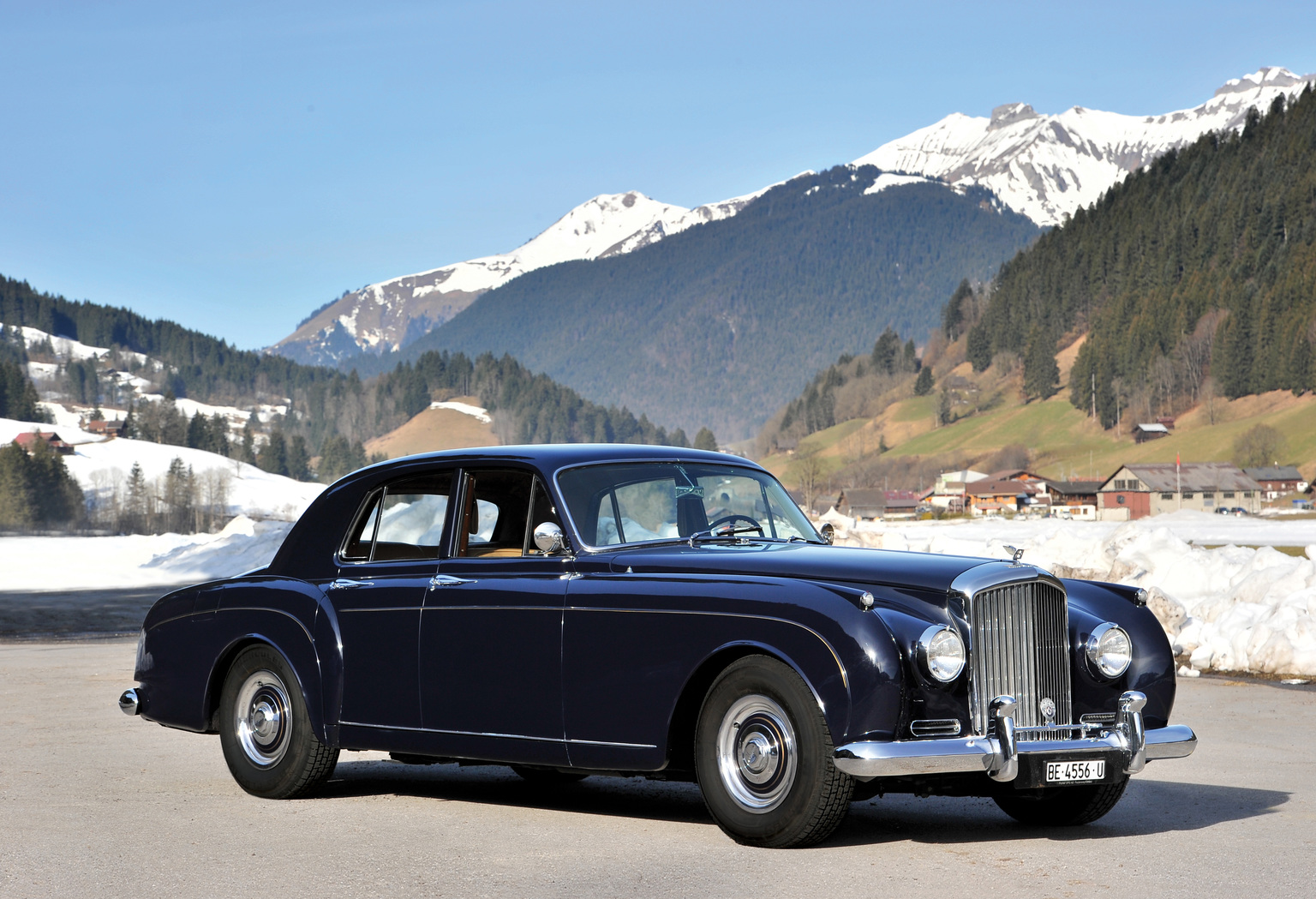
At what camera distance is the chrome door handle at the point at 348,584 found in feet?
26.7

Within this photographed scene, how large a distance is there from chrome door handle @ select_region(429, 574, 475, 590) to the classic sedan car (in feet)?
0.05

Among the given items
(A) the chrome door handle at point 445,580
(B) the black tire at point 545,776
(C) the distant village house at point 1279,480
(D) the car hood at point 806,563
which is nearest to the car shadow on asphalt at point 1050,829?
(D) the car hood at point 806,563

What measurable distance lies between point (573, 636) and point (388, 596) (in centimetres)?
139

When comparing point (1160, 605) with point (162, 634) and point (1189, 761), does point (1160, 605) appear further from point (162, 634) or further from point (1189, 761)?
point (162, 634)

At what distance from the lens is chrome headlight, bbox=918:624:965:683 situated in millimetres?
6098

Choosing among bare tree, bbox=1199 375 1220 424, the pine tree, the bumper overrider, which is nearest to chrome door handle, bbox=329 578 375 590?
the bumper overrider

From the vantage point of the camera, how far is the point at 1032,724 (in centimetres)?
663

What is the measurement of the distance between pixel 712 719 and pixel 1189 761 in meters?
4.82

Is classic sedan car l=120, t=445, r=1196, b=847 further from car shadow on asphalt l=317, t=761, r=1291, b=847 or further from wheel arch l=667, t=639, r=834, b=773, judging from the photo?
car shadow on asphalt l=317, t=761, r=1291, b=847

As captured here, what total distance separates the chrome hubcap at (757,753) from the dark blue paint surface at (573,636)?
0.24m

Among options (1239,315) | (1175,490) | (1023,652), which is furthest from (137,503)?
(1023,652)

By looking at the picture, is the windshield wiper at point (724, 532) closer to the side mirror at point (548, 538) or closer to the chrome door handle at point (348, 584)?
the side mirror at point (548, 538)

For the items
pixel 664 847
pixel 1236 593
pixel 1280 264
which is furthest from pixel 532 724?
pixel 1280 264

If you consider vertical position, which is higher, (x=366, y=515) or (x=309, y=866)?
(x=366, y=515)
